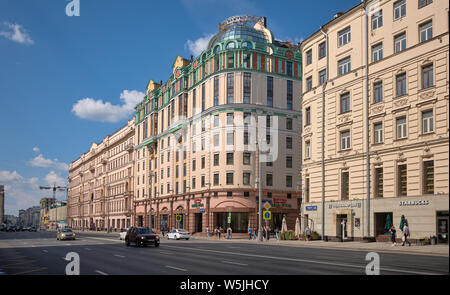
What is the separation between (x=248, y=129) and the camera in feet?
217

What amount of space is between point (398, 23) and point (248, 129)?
101 ft

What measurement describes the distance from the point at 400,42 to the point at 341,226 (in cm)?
1704

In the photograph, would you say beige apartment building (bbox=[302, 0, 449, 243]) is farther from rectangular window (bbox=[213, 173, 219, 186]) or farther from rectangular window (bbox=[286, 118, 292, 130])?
rectangular window (bbox=[213, 173, 219, 186])

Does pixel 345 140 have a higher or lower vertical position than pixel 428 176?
higher

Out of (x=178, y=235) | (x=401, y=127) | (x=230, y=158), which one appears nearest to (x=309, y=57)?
(x=401, y=127)

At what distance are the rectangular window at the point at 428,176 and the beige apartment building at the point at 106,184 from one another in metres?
72.1

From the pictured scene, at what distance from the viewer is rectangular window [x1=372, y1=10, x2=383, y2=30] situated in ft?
132

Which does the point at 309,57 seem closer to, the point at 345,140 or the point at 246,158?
the point at 345,140

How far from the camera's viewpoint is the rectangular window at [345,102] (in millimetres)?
43469

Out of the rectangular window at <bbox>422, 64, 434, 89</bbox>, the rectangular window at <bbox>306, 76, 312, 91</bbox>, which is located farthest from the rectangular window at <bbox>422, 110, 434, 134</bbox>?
the rectangular window at <bbox>306, 76, 312, 91</bbox>

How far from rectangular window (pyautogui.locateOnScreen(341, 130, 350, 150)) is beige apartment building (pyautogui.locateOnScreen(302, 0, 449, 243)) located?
10 centimetres

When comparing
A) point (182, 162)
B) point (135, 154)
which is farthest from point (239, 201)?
point (135, 154)

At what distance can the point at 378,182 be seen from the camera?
39750mm

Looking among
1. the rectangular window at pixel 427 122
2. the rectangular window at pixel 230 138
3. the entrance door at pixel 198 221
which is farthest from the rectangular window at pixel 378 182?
the entrance door at pixel 198 221
